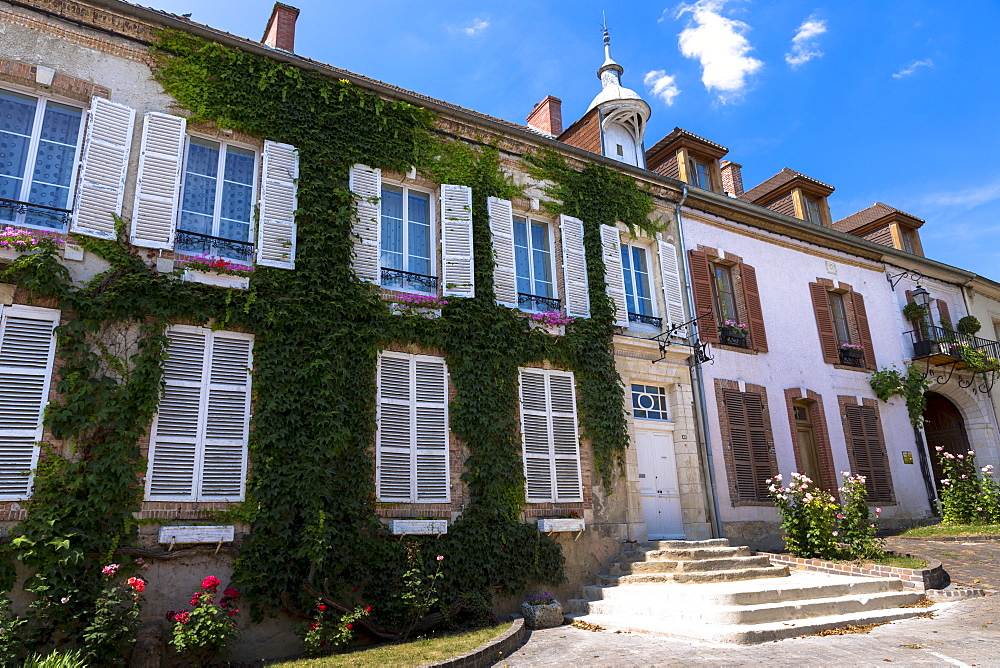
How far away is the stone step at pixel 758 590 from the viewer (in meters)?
6.86

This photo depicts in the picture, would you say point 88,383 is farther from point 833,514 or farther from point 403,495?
point 833,514

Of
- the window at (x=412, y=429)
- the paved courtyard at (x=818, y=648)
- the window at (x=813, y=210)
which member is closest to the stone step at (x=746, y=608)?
the paved courtyard at (x=818, y=648)

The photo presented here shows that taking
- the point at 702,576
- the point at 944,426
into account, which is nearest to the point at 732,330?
the point at 702,576

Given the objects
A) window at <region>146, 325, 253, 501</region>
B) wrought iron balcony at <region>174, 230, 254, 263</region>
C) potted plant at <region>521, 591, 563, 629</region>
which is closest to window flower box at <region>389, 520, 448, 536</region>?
potted plant at <region>521, 591, 563, 629</region>

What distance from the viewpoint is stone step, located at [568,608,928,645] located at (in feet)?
19.4

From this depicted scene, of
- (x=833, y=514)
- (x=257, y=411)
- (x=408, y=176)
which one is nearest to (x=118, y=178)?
(x=257, y=411)

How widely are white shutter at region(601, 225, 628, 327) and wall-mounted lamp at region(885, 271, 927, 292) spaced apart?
25.1 ft

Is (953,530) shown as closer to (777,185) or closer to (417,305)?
(777,185)

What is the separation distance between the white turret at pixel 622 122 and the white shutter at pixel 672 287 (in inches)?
81.0

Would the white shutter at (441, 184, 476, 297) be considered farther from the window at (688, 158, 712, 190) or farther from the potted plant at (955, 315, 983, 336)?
the potted plant at (955, 315, 983, 336)

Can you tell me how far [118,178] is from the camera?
23.8 ft

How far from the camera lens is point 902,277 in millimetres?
15000

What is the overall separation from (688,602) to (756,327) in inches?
257

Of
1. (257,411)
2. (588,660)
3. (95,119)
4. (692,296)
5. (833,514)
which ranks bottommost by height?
(588,660)
